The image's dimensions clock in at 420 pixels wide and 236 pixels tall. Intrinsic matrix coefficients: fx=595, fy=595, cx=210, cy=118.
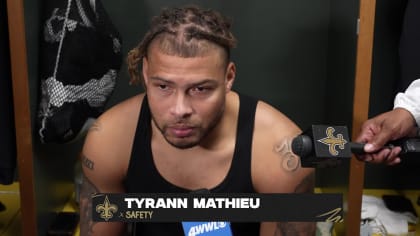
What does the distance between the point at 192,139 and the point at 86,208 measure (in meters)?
0.24

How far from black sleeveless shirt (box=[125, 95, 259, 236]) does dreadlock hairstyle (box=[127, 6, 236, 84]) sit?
148 mm

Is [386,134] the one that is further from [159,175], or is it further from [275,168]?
[159,175]

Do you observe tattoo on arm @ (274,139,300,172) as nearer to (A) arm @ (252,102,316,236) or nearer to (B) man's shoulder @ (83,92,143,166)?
(A) arm @ (252,102,316,236)

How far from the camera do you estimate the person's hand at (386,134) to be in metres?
0.70

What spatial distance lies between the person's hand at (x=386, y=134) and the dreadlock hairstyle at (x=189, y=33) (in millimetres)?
254

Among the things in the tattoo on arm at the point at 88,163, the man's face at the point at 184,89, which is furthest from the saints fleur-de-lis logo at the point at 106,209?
the tattoo on arm at the point at 88,163

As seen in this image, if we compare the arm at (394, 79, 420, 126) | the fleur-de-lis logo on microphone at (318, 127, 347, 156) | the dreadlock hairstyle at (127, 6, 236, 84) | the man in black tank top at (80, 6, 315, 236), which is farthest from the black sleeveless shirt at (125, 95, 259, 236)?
the fleur-de-lis logo on microphone at (318, 127, 347, 156)

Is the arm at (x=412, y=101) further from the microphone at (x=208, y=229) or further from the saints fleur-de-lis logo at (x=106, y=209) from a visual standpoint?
the saints fleur-de-lis logo at (x=106, y=209)

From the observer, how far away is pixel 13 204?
152cm

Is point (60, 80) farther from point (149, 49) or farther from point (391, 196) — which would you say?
point (391, 196)

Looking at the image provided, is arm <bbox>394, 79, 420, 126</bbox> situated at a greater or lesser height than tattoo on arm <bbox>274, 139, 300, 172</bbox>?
greater

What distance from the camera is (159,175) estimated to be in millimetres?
999

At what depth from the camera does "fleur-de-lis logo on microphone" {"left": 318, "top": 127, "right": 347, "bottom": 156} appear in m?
0.61

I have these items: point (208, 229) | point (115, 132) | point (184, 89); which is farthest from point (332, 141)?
point (115, 132)
